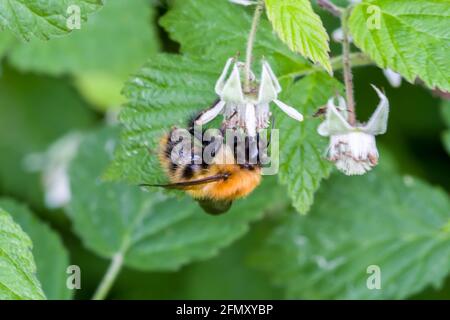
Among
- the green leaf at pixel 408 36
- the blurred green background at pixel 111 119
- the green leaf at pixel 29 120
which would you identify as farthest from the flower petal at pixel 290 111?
the green leaf at pixel 29 120

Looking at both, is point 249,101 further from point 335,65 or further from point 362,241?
point 362,241

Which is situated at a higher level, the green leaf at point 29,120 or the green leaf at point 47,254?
the green leaf at point 29,120

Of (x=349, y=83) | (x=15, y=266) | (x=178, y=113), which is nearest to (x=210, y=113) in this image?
(x=178, y=113)

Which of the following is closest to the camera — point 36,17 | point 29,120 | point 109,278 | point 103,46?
point 36,17

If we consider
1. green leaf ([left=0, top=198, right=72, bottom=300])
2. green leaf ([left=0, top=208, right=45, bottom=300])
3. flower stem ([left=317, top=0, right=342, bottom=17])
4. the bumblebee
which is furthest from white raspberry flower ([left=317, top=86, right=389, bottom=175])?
green leaf ([left=0, top=198, right=72, bottom=300])

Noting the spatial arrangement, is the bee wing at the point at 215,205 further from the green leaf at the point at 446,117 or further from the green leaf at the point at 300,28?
the green leaf at the point at 446,117
